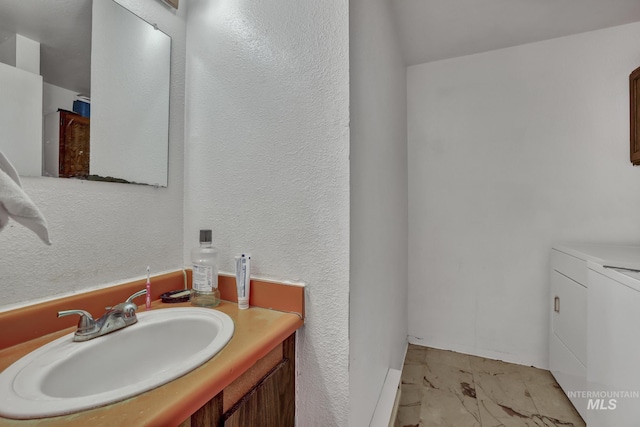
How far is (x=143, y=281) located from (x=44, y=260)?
26cm

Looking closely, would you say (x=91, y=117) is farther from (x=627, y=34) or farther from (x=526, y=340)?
(x=627, y=34)

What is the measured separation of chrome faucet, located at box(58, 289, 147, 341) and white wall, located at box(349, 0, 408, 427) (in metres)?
0.60

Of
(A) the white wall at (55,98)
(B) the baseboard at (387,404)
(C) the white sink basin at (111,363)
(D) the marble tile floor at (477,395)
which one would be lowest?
(D) the marble tile floor at (477,395)

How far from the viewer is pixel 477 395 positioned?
5.11ft

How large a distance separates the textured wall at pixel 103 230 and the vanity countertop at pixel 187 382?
0.51ft

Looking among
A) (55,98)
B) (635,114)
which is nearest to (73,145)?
(55,98)

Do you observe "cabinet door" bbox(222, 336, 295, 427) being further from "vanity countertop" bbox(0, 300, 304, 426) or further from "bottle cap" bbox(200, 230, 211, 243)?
"bottle cap" bbox(200, 230, 211, 243)

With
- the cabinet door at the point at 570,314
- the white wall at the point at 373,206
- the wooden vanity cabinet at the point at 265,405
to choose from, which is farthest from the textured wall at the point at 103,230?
the cabinet door at the point at 570,314

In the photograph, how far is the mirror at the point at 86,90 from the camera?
0.68 m

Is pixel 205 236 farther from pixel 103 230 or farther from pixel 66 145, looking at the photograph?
pixel 66 145

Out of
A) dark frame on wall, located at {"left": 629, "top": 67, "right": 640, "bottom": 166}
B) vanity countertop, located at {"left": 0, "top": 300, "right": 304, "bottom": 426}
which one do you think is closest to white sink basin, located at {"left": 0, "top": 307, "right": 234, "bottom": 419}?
vanity countertop, located at {"left": 0, "top": 300, "right": 304, "bottom": 426}

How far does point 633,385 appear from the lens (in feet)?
3.24

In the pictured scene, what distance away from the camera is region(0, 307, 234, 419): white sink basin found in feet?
1.44

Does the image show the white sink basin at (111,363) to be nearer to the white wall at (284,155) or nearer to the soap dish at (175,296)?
the soap dish at (175,296)
